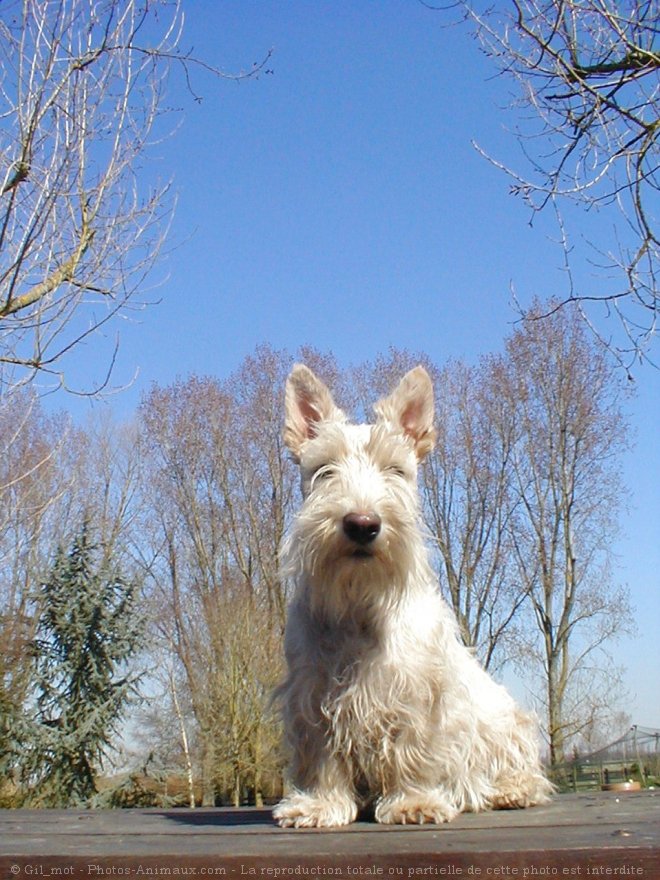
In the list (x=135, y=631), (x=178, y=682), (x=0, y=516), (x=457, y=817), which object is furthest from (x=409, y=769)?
(x=178, y=682)

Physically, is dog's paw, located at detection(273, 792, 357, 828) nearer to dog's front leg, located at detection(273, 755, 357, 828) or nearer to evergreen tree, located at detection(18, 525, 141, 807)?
dog's front leg, located at detection(273, 755, 357, 828)

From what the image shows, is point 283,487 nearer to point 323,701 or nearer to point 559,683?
point 559,683

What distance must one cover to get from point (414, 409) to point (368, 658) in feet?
4.27

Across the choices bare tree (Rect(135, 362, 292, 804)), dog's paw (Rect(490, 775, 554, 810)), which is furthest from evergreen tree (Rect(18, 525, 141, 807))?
dog's paw (Rect(490, 775, 554, 810))

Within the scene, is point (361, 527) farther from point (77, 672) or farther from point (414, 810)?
Result: point (77, 672)

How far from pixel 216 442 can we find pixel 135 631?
1119cm

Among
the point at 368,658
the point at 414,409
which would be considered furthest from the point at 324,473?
the point at 368,658

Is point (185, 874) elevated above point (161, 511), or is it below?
below

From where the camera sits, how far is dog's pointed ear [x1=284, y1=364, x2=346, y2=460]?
4.67m

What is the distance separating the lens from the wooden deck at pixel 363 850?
9.38ft

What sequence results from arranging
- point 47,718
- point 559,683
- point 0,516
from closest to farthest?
1. point 0,516
2. point 47,718
3. point 559,683

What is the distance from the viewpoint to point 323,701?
411cm

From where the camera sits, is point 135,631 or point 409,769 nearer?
point 409,769

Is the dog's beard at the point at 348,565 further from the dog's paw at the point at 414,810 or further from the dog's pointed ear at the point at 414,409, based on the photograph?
the dog's paw at the point at 414,810
